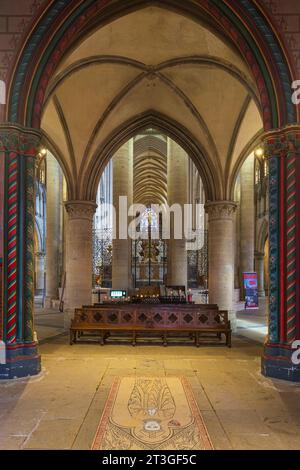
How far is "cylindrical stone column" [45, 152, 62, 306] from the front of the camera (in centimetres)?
2156

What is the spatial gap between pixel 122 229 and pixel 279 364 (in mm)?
11831

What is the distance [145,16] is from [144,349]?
27.3 ft

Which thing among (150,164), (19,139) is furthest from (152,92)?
(150,164)

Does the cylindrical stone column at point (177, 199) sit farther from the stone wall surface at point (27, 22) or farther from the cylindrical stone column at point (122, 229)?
the stone wall surface at point (27, 22)

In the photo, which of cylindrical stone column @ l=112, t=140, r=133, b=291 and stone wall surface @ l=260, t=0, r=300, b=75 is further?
cylindrical stone column @ l=112, t=140, r=133, b=291

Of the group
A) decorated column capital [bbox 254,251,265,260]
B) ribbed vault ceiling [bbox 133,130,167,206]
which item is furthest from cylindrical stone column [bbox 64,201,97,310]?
decorated column capital [bbox 254,251,265,260]

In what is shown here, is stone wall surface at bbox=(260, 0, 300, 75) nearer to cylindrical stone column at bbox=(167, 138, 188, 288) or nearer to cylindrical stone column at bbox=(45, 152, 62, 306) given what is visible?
cylindrical stone column at bbox=(167, 138, 188, 288)

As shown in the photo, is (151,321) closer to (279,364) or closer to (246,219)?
(279,364)

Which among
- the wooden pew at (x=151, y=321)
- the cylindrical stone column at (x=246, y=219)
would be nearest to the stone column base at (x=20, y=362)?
the wooden pew at (x=151, y=321)

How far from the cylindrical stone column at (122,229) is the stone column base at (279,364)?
1107 centimetres

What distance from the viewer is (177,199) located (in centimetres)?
1947

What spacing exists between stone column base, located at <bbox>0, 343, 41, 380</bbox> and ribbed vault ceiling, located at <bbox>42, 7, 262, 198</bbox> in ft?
20.9

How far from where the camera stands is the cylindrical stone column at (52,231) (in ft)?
70.7

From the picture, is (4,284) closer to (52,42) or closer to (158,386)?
(158,386)
